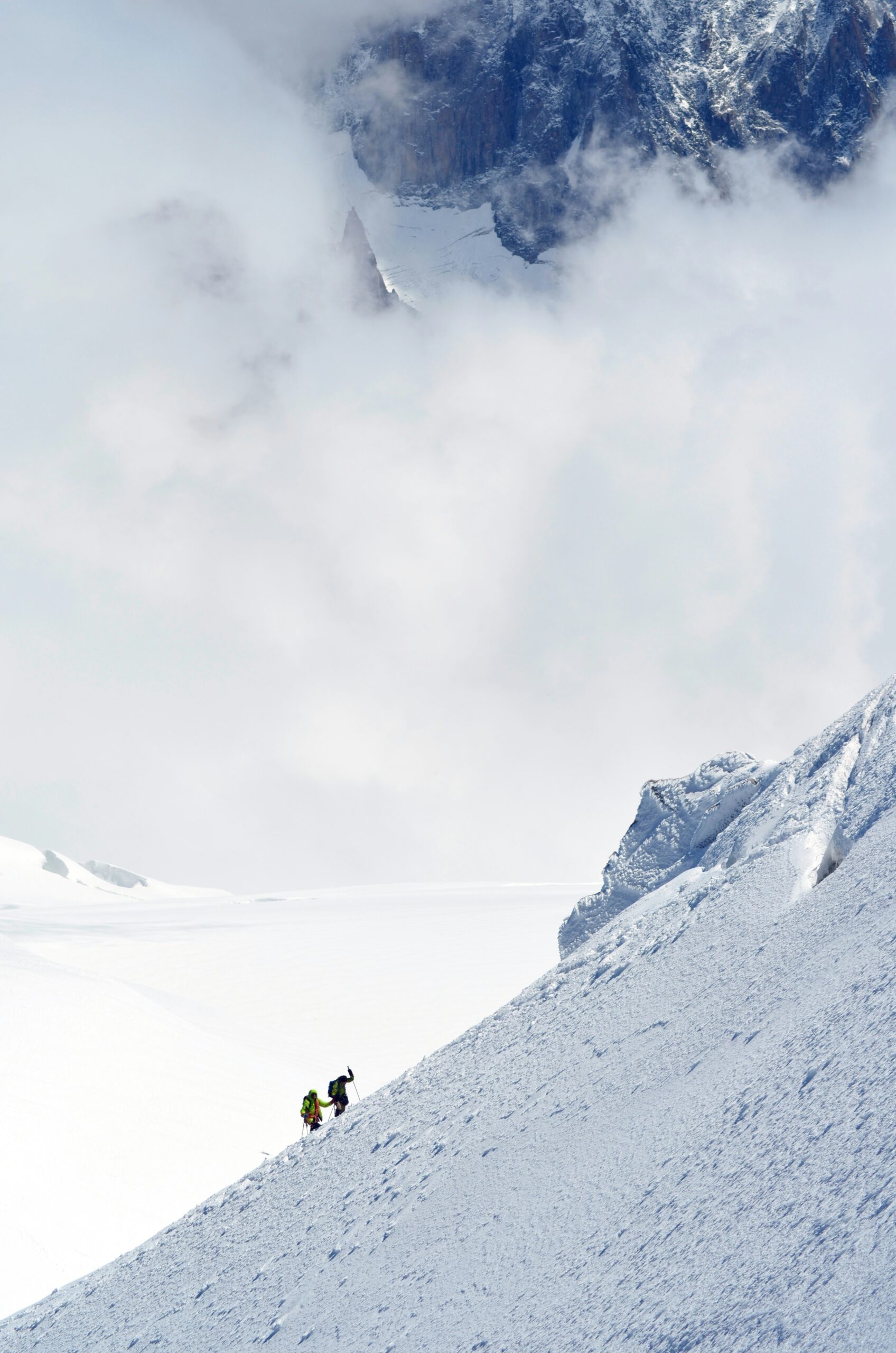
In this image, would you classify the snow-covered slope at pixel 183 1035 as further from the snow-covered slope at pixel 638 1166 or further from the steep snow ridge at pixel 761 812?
the steep snow ridge at pixel 761 812

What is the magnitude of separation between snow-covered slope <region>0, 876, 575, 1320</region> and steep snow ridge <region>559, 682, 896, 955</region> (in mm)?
7428

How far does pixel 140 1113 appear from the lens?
1756cm

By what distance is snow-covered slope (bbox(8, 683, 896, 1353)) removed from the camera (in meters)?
4.57

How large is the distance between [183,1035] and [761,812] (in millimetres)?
14733

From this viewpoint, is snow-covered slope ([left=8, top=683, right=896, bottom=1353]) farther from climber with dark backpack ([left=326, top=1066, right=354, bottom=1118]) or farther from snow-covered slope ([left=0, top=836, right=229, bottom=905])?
snow-covered slope ([left=0, top=836, right=229, bottom=905])

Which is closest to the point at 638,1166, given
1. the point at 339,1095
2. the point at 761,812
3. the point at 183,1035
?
the point at 761,812

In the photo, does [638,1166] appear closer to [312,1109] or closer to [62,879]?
[312,1109]

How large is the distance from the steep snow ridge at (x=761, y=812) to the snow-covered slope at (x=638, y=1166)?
0.04 metres

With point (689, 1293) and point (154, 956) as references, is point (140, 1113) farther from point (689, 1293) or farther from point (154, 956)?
point (154, 956)

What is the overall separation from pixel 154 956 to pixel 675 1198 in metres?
38.2

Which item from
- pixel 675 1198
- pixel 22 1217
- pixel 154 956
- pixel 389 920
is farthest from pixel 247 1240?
pixel 389 920

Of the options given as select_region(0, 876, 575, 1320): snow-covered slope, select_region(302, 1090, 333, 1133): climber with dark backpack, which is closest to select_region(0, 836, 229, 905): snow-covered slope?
select_region(0, 876, 575, 1320): snow-covered slope

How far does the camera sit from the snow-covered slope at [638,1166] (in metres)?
4.57

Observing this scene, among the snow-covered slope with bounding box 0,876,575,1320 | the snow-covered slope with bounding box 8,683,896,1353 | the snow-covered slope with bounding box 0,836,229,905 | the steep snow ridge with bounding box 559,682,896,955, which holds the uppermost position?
the snow-covered slope with bounding box 0,836,229,905
